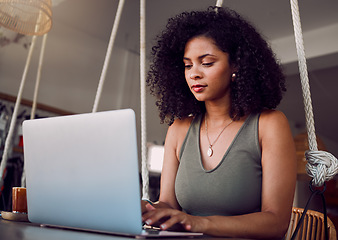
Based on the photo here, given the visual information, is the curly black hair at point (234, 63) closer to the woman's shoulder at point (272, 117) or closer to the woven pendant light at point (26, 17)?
the woman's shoulder at point (272, 117)

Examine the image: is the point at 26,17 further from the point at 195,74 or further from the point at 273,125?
the point at 273,125

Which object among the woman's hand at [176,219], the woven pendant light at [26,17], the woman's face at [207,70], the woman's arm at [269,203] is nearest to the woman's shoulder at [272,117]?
the woman's arm at [269,203]

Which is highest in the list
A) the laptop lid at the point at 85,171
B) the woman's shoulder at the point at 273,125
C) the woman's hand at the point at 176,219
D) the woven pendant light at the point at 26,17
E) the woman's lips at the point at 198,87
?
the woven pendant light at the point at 26,17

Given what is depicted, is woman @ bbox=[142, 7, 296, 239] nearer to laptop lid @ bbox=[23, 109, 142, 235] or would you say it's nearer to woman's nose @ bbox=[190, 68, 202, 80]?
woman's nose @ bbox=[190, 68, 202, 80]

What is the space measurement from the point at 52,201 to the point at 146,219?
0.65 feet

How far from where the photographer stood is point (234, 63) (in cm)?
111

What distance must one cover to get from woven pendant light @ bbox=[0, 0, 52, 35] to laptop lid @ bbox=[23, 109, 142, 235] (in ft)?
4.35

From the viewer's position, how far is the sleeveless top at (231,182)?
93cm

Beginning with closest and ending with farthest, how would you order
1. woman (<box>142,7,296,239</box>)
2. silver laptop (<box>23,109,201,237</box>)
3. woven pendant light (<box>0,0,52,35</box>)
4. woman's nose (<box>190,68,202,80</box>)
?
silver laptop (<box>23,109,201,237</box>) < woman (<box>142,7,296,239</box>) < woman's nose (<box>190,68,202,80</box>) < woven pendant light (<box>0,0,52,35</box>)

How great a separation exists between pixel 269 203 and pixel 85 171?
463mm

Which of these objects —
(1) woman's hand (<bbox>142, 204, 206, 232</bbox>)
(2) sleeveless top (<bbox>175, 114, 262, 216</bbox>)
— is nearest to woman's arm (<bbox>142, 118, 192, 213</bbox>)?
(2) sleeveless top (<bbox>175, 114, 262, 216</bbox>)

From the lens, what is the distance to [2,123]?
9.66 feet

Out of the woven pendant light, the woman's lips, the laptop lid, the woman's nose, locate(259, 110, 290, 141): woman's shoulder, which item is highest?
the woven pendant light

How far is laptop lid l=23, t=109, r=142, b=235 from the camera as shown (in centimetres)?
59
